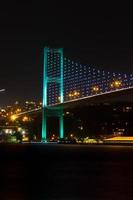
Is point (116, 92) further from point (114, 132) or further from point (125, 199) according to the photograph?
point (114, 132)

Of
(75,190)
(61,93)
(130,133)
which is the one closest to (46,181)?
(75,190)

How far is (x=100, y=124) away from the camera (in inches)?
4375

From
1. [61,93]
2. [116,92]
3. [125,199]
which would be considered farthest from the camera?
[61,93]

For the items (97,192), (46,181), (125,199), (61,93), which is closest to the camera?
(125,199)

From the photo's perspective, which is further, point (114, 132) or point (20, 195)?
point (114, 132)

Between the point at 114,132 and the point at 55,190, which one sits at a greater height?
the point at 114,132

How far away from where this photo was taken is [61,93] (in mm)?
74750

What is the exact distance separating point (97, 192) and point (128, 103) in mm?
96731

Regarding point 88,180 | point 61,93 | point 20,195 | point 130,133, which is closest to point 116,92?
point 61,93

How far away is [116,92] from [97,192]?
136 ft

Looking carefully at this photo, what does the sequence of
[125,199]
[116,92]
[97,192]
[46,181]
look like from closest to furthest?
[125,199]
[97,192]
[46,181]
[116,92]

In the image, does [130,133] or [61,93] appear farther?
[130,133]

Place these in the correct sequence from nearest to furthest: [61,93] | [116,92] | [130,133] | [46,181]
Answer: [46,181], [116,92], [61,93], [130,133]

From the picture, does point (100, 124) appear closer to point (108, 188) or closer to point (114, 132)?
point (114, 132)
